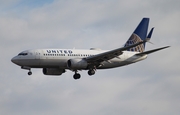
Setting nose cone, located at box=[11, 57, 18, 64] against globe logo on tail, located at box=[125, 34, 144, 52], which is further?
globe logo on tail, located at box=[125, 34, 144, 52]

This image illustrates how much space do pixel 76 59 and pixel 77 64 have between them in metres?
0.90

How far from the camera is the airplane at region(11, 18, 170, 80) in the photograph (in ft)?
281

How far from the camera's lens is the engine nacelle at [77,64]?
87.1 m

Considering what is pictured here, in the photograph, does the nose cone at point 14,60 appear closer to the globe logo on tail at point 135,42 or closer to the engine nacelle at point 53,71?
the engine nacelle at point 53,71

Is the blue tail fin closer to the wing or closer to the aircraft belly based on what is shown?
the wing

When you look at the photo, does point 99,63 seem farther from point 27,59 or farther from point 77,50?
point 27,59

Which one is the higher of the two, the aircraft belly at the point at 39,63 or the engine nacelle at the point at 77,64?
the aircraft belly at the point at 39,63

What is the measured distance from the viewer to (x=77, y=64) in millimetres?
87375

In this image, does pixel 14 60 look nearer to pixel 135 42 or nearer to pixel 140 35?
pixel 135 42

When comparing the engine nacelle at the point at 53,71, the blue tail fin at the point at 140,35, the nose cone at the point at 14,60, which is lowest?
the engine nacelle at the point at 53,71

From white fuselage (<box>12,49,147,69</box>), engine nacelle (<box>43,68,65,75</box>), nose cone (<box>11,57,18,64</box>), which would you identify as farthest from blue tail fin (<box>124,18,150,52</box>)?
nose cone (<box>11,57,18,64</box>)

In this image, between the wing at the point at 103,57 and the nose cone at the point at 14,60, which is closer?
the nose cone at the point at 14,60

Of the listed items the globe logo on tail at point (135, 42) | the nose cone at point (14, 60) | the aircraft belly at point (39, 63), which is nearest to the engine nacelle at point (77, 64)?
the aircraft belly at point (39, 63)

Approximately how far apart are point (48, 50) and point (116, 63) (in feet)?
38.2
